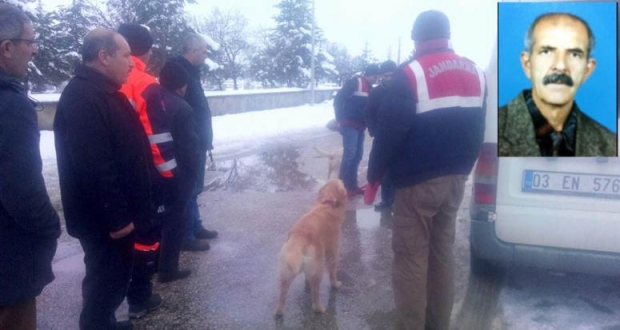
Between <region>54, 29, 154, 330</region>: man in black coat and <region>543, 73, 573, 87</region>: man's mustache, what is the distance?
2151 millimetres

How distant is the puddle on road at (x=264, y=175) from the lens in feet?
25.5

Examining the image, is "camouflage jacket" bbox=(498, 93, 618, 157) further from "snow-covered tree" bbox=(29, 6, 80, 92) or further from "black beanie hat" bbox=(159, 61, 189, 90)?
"snow-covered tree" bbox=(29, 6, 80, 92)

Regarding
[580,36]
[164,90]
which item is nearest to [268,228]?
[164,90]

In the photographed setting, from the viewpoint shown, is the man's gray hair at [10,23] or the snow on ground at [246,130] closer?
the man's gray hair at [10,23]

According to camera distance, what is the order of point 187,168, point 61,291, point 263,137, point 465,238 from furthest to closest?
point 263,137, point 465,238, point 61,291, point 187,168

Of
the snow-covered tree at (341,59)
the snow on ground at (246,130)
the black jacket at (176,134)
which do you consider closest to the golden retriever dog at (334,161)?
the black jacket at (176,134)

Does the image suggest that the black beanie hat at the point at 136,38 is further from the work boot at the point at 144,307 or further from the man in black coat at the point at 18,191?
the work boot at the point at 144,307

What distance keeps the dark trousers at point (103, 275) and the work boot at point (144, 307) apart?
63 cm

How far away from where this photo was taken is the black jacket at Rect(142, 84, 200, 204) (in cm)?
353

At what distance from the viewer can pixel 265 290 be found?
405 centimetres

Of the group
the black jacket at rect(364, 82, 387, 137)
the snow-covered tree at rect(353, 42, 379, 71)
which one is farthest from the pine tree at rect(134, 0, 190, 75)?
the snow-covered tree at rect(353, 42, 379, 71)

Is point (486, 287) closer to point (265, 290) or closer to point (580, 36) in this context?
point (265, 290)

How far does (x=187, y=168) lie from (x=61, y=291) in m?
1.59

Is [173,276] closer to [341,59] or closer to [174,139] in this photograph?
[174,139]
